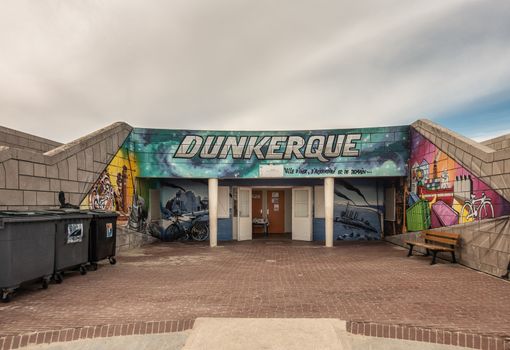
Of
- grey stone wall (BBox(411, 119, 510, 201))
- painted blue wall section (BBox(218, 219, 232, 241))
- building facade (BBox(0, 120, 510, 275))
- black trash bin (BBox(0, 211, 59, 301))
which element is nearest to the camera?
black trash bin (BBox(0, 211, 59, 301))

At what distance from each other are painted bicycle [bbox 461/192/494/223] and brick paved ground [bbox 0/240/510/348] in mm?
1352

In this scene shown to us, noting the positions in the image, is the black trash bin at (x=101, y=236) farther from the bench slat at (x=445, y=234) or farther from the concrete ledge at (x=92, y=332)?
the bench slat at (x=445, y=234)

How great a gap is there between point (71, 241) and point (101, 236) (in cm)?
124

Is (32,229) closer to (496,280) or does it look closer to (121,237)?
(121,237)

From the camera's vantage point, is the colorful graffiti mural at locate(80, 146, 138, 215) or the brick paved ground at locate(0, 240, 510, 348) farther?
the colorful graffiti mural at locate(80, 146, 138, 215)

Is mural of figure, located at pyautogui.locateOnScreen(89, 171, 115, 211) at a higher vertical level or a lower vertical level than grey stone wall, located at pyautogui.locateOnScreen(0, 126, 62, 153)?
lower

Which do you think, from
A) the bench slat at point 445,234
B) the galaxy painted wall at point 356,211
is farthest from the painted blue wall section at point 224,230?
the bench slat at point 445,234

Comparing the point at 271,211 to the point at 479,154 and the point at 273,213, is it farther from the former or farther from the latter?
the point at 479,154

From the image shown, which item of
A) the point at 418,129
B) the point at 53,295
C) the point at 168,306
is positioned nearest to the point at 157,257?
the point at 53,295

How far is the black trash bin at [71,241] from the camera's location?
6926 mm

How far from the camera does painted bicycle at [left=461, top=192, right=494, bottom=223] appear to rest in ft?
26.7

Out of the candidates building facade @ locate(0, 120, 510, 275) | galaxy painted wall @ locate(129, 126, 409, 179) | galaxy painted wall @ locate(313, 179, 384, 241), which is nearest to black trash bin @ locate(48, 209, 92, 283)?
building facade @ locate(0, 120, 510, 275)

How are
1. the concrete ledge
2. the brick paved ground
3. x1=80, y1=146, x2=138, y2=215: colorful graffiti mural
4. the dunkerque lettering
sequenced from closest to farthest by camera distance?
the concrete ledge → the brick paved ground → x1=80, y1=146, x2=138, y2=215: colorful graffiti mural → the dunkerque lettering

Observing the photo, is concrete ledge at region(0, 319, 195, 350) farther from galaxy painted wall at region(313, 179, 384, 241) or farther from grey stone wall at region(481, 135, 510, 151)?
galaxy painted wall at region(313, 179, 384, 241)
